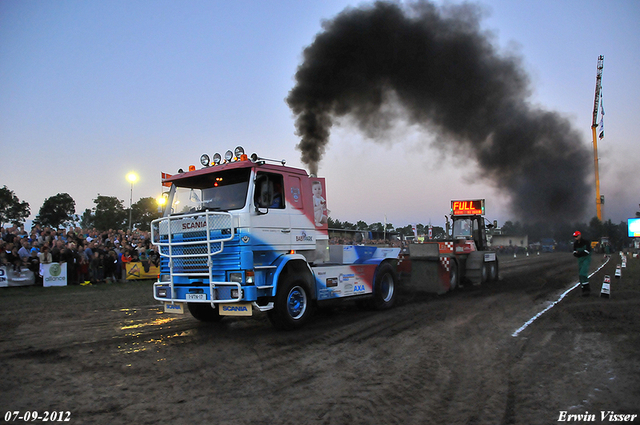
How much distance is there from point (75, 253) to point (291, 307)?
42.5 feet

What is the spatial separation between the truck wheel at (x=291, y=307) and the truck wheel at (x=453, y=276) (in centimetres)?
687

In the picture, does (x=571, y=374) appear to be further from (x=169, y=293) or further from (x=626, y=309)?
(x=169, y=293)

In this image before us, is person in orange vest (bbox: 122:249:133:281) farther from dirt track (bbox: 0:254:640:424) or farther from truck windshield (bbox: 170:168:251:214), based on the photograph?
truck windshield (bbox: 170:168:251:214)

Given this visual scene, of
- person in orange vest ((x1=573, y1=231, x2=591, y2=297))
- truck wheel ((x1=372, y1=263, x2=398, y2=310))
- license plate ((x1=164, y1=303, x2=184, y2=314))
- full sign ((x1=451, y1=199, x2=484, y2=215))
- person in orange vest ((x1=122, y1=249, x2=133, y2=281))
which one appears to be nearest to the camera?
license plate ((x1=164, y1=303, x2=184, y2=314))

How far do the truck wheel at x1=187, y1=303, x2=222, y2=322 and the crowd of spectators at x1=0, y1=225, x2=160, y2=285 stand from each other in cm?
669

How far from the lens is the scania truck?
7.38 metres

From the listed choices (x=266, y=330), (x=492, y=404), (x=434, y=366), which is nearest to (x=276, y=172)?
(x=266, y=330)

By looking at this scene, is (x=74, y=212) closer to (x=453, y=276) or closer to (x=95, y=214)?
(x=95, y=214)

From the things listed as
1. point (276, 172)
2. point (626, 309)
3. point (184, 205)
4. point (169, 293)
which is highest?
point (276, 172)

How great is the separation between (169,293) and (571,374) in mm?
6326

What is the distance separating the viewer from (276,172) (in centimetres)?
821

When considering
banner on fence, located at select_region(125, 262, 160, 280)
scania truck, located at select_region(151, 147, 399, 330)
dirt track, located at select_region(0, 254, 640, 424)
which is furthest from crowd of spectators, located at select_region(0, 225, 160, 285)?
scania truck, located at select_region(151, 147, 399, 330)

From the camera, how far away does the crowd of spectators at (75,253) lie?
52.9 ft

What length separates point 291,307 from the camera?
7.89m
